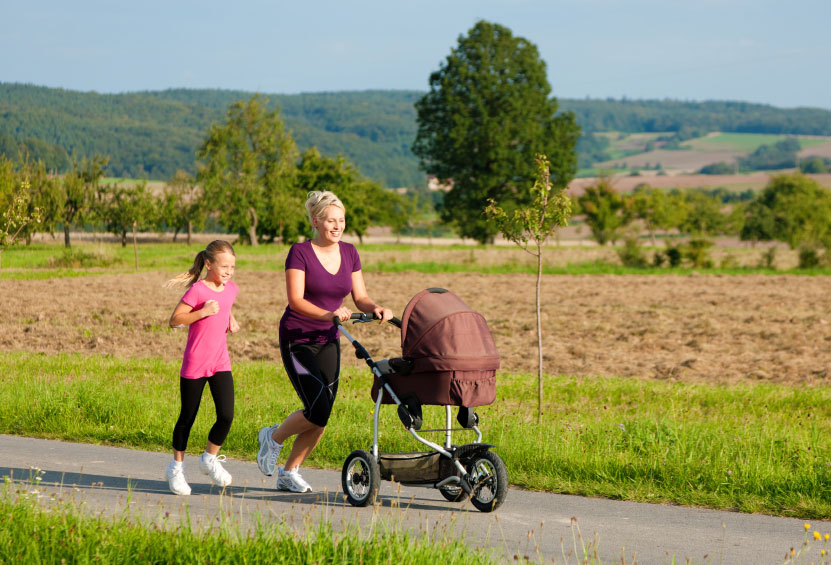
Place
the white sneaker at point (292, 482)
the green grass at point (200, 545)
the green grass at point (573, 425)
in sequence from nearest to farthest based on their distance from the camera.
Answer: the green grass at point (200, 545), the white sneaker at point (292, 482), the green grass at point (573, 425)

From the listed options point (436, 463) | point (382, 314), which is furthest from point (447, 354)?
point (436, 463)

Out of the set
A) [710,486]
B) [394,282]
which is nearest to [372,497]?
[710,486]

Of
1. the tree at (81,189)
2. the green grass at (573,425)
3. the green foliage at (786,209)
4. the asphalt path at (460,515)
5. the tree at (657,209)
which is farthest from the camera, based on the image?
the tree at (657,209)

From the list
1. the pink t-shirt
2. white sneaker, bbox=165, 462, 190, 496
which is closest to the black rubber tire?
the pink t-shirt

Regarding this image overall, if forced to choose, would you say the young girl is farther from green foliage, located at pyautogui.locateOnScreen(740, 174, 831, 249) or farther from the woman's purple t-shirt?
green foliage, located at pyautogui.locateOnScreen(740, 174, 831, 249)

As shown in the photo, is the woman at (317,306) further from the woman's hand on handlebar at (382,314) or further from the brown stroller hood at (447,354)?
the brown stroller hood at (447,354)

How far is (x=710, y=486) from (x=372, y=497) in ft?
8.51

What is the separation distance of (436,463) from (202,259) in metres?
2.19

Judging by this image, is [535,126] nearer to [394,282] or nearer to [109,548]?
[394,282]

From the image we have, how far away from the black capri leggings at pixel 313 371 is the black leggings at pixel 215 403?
51 cm

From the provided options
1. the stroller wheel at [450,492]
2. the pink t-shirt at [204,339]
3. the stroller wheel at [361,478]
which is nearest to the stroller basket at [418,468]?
the stroller wheel at [361,478]

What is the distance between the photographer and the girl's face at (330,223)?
20.6 feet

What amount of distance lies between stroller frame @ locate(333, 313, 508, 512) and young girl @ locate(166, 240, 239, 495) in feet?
3.15

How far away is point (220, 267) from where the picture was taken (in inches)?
256
